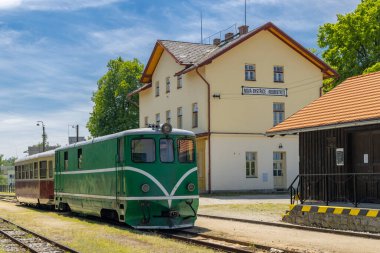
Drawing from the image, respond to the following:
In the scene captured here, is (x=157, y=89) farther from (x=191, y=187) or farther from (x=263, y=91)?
(x=191, y=187)

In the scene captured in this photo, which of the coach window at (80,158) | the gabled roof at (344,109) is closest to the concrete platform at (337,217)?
the gabled roof at (344,109)

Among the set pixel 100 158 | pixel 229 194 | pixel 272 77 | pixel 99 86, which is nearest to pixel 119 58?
pixel 99 86

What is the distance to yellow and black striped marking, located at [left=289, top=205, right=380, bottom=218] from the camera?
1427cm

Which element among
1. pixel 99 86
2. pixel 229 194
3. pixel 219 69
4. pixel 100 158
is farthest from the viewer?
pixel 99 86

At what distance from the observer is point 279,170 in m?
37.3

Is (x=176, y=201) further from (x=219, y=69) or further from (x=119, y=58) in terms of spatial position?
(x=119, y=58)

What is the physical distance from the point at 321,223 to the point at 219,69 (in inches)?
845

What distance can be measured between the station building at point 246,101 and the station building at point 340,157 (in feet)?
51.1

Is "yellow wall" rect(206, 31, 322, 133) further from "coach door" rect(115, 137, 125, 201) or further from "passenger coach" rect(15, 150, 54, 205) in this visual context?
"coach door" rect(115, 137, 125, 201)

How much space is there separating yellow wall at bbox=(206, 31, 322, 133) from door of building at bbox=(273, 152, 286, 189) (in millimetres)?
1905

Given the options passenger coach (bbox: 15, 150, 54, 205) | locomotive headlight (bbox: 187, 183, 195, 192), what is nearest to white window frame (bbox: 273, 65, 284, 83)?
passenger coach (bbox: 15, 150, 54, 205)

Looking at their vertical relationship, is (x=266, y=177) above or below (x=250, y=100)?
below

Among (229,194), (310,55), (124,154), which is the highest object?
(310,55)

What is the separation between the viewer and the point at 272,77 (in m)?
37.9
